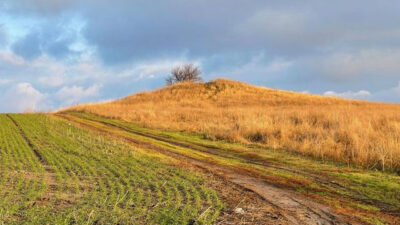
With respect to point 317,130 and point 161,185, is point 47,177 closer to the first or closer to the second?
point 161,185

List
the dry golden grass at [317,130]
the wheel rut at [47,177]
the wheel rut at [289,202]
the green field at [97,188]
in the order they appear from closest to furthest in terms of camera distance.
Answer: the green field at [97,188] → the wheel rut at [289,202] → the wheel rut at [47,177] → the dry golden grass at [317,130]

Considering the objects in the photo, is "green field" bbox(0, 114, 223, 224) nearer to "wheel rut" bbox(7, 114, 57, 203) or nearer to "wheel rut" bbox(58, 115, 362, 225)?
"wheel rut" bbox(7, 114, 57, 203)

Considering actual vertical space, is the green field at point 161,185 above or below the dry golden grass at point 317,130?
below

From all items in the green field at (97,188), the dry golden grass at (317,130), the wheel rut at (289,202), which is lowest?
the wheel rut at (289,202)

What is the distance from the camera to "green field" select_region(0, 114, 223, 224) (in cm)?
597

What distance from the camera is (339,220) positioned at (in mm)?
6184

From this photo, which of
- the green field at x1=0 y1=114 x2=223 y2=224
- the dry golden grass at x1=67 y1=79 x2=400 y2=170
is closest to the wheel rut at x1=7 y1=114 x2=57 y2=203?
the green field at x1=0 y1=114 x2=223 y2=224

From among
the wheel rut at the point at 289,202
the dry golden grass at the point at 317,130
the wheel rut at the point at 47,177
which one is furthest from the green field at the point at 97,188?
the dry golden grass at the point at 317,130

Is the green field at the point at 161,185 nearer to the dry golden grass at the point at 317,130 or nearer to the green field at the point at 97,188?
the green field at the point at 97,188

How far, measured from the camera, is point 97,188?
8016 millimetres

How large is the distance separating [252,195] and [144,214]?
8.45 feet

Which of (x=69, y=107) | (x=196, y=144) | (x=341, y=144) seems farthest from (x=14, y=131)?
(x=69, y=107)

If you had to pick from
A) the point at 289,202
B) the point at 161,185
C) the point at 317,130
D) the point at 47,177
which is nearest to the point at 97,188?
the point at 161,185

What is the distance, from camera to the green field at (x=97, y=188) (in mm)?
5971
